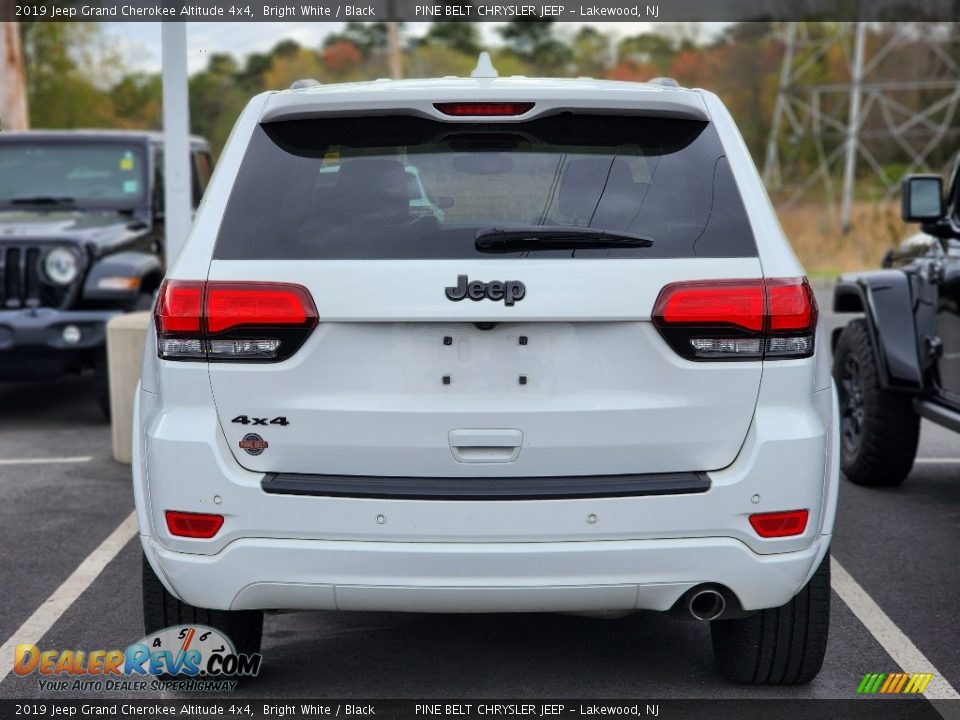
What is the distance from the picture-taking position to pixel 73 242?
8.69 metres

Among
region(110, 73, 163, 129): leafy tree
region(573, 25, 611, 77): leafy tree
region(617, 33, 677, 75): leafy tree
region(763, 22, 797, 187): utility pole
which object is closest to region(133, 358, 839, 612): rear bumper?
region(763, 22, 797, 187): utility pole

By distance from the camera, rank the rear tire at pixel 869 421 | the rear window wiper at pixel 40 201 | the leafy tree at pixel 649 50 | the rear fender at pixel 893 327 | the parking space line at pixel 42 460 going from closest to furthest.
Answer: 1. the rear fender at pixel 893 327
2. the rear tire at pixel 869 421
3. the parking space line at pixel 42 460
4. the rear window wiper at pixel 40 201
5. the leafy tree at pixel 649 50

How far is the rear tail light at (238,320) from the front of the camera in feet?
10.8

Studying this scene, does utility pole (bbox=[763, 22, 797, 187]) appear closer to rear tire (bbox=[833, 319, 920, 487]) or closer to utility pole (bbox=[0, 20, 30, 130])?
utility pole (bbox=[0, 20, 30, 130])

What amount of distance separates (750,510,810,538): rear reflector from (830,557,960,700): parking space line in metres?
0.88

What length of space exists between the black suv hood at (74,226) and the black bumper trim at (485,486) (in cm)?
599

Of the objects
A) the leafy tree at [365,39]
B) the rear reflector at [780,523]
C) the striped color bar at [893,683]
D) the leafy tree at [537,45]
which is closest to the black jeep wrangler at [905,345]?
the striped color bar at [893,683]

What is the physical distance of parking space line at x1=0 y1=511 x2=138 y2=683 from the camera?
4.37 metres

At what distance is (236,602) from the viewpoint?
11.1ft

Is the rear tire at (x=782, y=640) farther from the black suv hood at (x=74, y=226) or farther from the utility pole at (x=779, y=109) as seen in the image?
the utility pole at (x=779, y=109)

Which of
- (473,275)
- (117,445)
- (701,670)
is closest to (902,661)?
(701,670)

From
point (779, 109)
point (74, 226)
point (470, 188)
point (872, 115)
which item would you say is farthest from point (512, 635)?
point (872, 115)

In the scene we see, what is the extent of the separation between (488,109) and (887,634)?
93.8 inches

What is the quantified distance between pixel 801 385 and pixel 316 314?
4.23 feet
